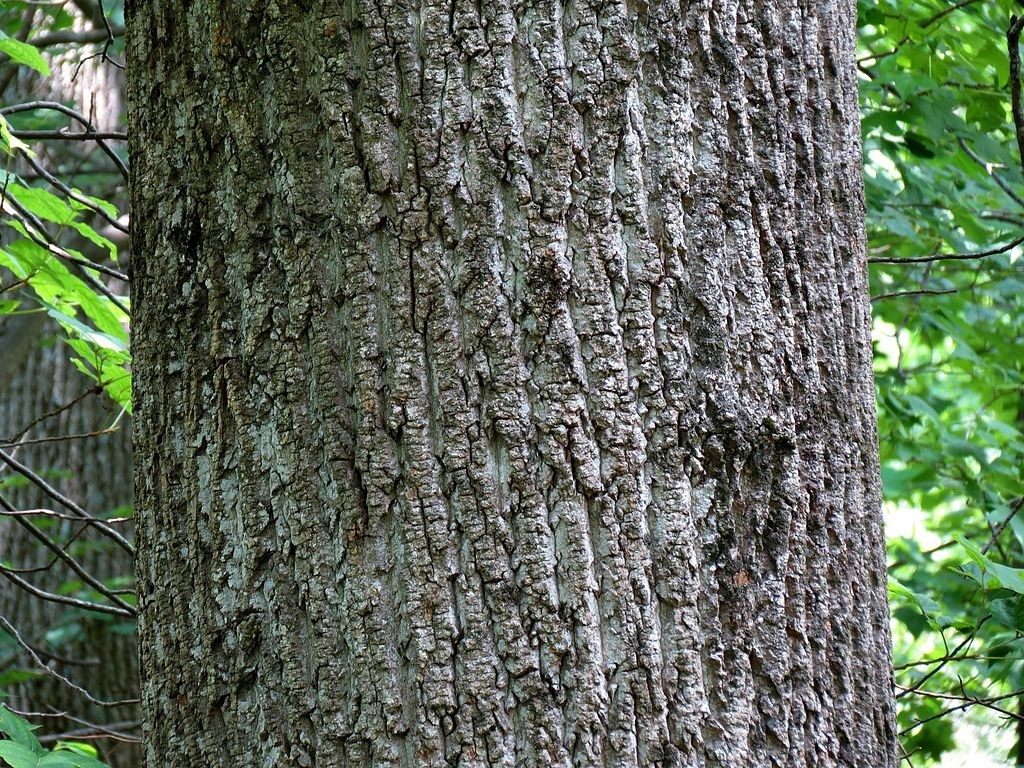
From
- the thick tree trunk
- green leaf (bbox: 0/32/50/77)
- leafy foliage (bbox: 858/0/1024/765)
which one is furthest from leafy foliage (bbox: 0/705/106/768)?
leafy foliage (bbox: 858/0/1024/765)

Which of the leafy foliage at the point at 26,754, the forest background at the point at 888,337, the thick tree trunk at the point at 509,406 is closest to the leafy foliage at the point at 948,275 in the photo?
the forest background at the point at 888,337

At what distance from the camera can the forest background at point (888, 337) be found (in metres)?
2.00

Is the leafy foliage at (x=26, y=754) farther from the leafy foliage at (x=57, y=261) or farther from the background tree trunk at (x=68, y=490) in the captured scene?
the background tree trunk at (x=68, y=490)

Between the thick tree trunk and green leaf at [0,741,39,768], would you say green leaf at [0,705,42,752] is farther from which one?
the thick tree trunk

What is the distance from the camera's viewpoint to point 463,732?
977 mm

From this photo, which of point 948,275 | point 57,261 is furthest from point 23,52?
point 948,275

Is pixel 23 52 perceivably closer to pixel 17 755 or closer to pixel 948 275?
pixel 17 755

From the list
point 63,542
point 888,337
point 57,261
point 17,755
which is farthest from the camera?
point 63,542

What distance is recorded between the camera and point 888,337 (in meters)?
4.07

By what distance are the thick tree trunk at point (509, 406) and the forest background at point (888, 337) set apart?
53cm

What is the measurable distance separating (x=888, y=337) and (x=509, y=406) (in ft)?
11.6

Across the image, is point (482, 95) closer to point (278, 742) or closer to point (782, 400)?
point (782, 400)

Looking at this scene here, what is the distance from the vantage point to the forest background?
2002 mm

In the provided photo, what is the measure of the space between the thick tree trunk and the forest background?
0.53 metres
